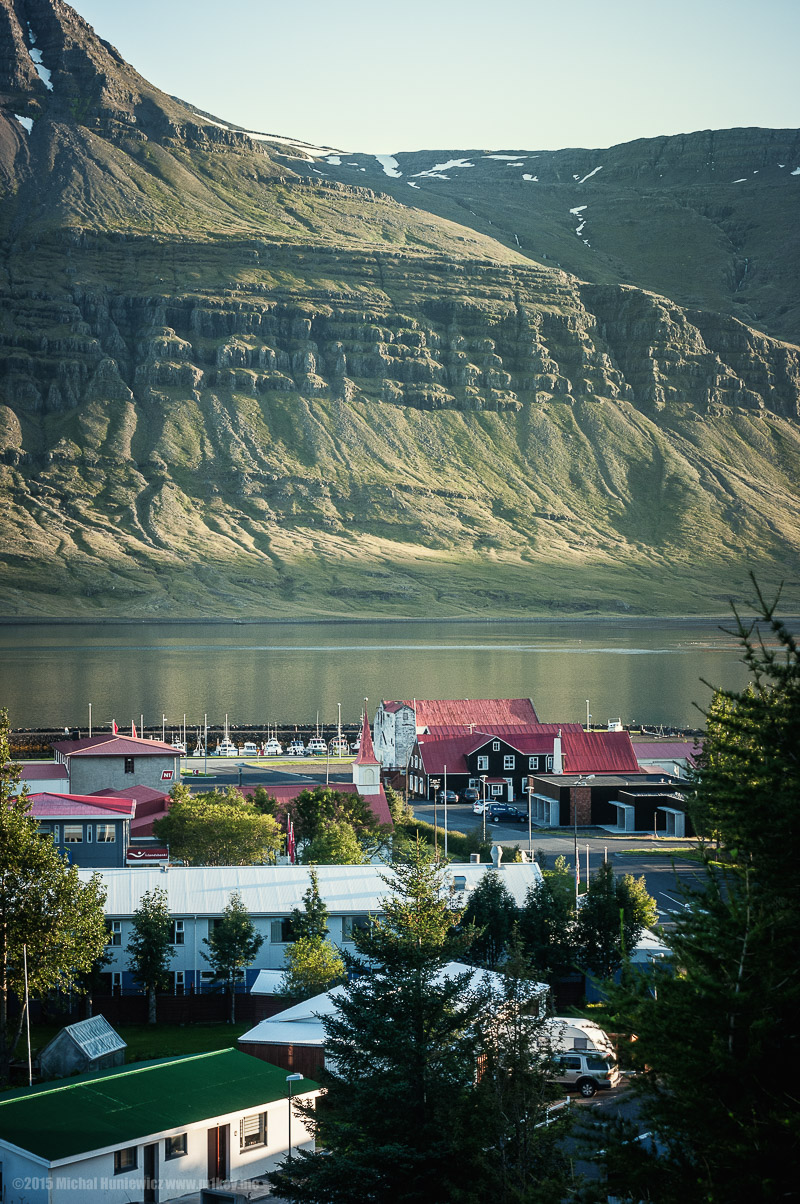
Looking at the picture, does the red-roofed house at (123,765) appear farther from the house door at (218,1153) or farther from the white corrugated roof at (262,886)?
the house door at (218,1153)

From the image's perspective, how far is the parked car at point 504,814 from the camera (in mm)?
64062

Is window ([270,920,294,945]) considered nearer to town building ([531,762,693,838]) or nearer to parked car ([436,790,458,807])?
town building ([531,762,693,838])

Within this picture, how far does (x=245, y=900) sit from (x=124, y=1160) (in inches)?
552

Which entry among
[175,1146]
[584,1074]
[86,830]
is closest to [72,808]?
[86,830]

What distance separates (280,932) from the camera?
34.9m

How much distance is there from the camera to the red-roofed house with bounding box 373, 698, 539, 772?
78.0m

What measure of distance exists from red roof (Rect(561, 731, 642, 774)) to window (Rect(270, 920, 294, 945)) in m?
38.7

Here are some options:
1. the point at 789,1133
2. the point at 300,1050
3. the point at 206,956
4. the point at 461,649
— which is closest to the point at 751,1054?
the point at 789,1133

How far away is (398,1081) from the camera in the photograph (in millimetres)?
18203

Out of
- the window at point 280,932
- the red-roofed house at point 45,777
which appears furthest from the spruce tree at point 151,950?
the red-roofed house at point 45,777

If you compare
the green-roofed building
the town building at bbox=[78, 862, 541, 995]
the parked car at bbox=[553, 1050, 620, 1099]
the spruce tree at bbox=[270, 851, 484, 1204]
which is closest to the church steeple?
the town building at bbox=[78, 862, 541, 995]

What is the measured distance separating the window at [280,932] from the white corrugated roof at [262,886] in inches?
10.9

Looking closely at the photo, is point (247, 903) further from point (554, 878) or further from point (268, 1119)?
point (268, 1119)

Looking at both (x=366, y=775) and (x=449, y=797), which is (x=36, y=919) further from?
(x=449, y=797)
